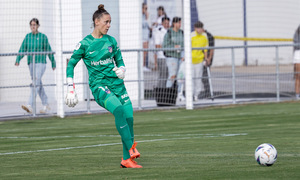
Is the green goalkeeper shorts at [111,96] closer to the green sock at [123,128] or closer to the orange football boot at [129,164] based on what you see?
the green sock at [123,128]

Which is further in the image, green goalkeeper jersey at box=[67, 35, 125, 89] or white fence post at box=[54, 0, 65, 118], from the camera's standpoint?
white fence post at box=[54, 0, 65, 118]

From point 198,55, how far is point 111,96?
11.7 m

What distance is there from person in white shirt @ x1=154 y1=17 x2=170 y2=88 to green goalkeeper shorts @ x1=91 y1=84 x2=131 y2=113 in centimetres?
975

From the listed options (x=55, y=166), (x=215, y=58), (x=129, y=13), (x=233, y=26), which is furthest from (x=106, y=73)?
(x=233, y=26)

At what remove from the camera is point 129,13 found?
1911cm

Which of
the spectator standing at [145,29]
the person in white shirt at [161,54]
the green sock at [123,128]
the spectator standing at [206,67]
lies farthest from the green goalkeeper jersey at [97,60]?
the spectator standing at [145,29]

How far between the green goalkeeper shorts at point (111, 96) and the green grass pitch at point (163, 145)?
0.78m

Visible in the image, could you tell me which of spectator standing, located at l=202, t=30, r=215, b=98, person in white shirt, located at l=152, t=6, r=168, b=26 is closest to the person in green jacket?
person in white shirt, located at l=152, t=6, r=168, b=26

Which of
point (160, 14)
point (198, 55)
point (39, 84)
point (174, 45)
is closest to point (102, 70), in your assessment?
point (39, 84)

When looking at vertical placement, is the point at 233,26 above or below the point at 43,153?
above

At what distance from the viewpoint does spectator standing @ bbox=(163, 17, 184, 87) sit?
1900 cm

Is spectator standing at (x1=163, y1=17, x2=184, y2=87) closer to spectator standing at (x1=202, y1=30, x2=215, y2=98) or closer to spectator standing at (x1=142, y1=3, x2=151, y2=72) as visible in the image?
spectator standing at (x1=202, y1=30, x2=215, y2=98)

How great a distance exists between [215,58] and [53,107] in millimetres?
6432

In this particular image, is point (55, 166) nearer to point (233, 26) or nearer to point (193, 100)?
point (193, 100)
